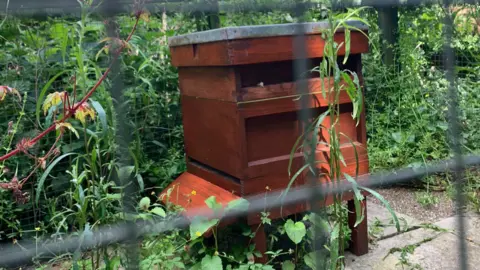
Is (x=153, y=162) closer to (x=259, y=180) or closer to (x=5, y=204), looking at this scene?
(x=5, y=204)

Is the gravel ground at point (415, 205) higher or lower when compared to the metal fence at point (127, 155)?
lower

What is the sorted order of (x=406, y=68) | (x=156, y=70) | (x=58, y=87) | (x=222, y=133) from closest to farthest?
(x=222, y=133), (x=58, y=87), (x=156, y=70), (x=406, y=68)

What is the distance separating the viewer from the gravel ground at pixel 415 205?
79.8 inches

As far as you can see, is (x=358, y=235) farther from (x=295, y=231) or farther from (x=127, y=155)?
(x=127, y=155)

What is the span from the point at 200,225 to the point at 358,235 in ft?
2.03

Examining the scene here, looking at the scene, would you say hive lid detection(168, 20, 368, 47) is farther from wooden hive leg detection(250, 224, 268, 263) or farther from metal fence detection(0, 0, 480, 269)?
wooden hive leg detection(250, 224, 268, 263)

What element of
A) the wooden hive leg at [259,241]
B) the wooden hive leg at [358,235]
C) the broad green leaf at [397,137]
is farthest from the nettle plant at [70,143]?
the broad green leaf at [397,137]

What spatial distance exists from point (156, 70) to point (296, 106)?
97 centimetres

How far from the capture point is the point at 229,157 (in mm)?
1398

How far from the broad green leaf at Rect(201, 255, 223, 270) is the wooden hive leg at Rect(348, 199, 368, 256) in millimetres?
520

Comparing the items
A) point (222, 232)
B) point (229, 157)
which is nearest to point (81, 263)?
point (222, 232)

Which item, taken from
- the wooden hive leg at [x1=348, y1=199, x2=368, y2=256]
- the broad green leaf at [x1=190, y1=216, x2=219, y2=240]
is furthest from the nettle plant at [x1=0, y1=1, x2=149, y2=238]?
the wooden hive leg at [x1=348, y1=199, x2=368, y2=256]

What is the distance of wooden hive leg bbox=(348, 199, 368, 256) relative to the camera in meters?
1.57

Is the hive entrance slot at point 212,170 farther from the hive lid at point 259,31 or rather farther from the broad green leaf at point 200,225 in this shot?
the hive lid at point 259,31
